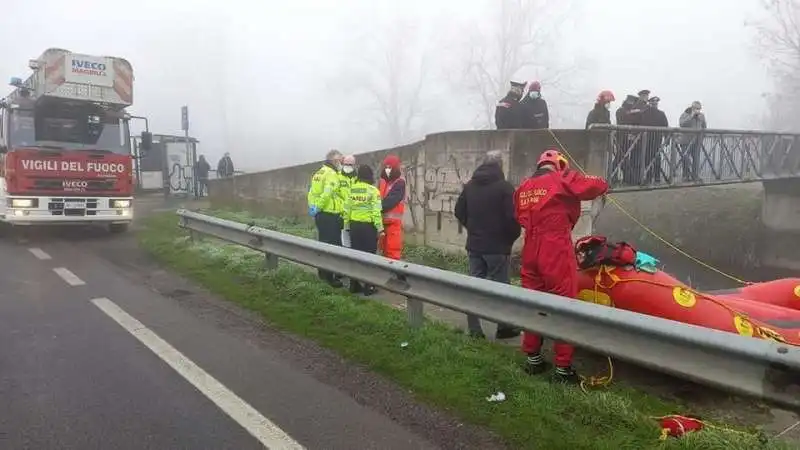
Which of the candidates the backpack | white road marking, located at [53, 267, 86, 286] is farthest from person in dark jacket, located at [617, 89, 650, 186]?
white road marking, located at [53, 267, 86, 286]

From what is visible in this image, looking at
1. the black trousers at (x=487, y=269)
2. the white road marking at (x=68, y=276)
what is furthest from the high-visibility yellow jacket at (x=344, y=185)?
the white road marking at (x=68, y=276)

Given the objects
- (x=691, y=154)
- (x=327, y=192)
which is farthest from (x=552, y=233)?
(x=691, y=154)

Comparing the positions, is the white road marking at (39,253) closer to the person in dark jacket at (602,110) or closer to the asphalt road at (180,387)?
the asphalt road at (180,387)

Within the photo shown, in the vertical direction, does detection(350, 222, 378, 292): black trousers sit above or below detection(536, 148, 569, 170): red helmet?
below

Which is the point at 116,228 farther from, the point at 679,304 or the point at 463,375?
the point at 679,304

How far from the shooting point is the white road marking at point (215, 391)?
3529 millimetres

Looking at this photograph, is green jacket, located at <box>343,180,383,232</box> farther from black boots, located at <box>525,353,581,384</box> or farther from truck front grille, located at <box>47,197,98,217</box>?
truck front grille, located at <box>47,197,98,217</box>

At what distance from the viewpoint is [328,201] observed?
778 centimetres

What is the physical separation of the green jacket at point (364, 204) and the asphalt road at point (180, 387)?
1.76m

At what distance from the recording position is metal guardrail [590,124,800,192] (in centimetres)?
1005

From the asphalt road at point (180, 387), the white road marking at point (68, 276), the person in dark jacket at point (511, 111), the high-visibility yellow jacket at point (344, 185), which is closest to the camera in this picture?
the asphalt road at point (180, 387)

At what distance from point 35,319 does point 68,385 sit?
210 cm

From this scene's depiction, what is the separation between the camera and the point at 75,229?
555 inches

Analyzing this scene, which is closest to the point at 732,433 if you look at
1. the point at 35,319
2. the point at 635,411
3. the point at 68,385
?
the point at 635,411
